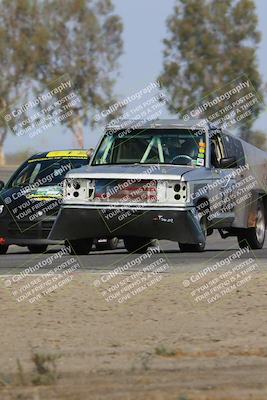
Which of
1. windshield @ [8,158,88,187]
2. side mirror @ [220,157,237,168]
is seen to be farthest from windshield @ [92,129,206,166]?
windshield @ [8,158,88,187]

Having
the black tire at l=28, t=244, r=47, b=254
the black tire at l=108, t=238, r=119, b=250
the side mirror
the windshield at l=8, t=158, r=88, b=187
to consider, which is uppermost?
the windshield at l=8, t=158, r=88, b=187

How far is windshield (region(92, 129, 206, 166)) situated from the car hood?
1.25ft

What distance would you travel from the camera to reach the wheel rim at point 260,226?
18688 millimetres

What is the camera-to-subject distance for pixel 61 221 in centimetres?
Result: 1591

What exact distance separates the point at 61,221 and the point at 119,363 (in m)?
8.04

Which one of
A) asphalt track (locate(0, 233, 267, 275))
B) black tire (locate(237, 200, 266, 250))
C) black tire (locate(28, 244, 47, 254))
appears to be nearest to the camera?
asphalt track (locate(0, 233, 267, 275))

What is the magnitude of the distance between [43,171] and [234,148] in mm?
3254

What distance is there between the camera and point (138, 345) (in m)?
8.85

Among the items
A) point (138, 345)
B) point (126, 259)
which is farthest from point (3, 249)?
point (138, 345)

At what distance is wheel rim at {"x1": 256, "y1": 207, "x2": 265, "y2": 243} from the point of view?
18688 mm

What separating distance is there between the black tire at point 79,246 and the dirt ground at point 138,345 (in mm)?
4028

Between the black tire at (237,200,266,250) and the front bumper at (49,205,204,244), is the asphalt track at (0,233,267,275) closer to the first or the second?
the black tire at (237,200,266,250)

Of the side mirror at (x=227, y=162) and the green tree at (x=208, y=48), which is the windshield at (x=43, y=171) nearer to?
the side mirror at (x=227, y=162)

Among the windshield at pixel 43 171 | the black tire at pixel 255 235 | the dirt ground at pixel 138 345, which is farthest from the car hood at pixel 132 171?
the dirt ground at pixel 138 345
